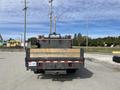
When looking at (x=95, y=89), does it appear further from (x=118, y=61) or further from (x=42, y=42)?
(x=118, y=61)

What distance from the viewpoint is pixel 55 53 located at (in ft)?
52.3

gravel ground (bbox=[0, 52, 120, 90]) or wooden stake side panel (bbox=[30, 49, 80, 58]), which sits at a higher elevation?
wooden stake side panel (bbox=[30, 49, 80, 58])

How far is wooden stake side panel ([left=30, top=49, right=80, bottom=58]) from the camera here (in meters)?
15.7

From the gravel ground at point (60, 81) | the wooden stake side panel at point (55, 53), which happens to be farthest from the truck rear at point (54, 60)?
the gravel ground at point (60, 81)

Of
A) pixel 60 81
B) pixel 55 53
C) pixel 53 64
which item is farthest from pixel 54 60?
pixel 60 81

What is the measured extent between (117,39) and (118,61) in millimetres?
139984

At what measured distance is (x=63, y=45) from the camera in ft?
60.5

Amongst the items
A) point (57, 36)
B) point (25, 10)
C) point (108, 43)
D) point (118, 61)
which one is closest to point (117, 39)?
point (108, 43)

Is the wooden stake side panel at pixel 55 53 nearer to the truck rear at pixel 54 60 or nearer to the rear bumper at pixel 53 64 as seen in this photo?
the truck rear at pixel 54 60

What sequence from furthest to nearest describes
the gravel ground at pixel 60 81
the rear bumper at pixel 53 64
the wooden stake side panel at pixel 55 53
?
the wooden stake side panel at pixel 55 53
the rear bumper at pixel 53 64
the gravel ground at pixel 60 81

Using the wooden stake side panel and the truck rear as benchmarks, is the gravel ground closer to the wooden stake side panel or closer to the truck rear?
the truck rear

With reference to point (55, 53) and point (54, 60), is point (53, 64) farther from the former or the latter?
point (55, 53)

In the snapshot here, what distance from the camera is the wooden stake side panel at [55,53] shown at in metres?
15.7

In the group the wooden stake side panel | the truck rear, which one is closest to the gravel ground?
the truck rear
